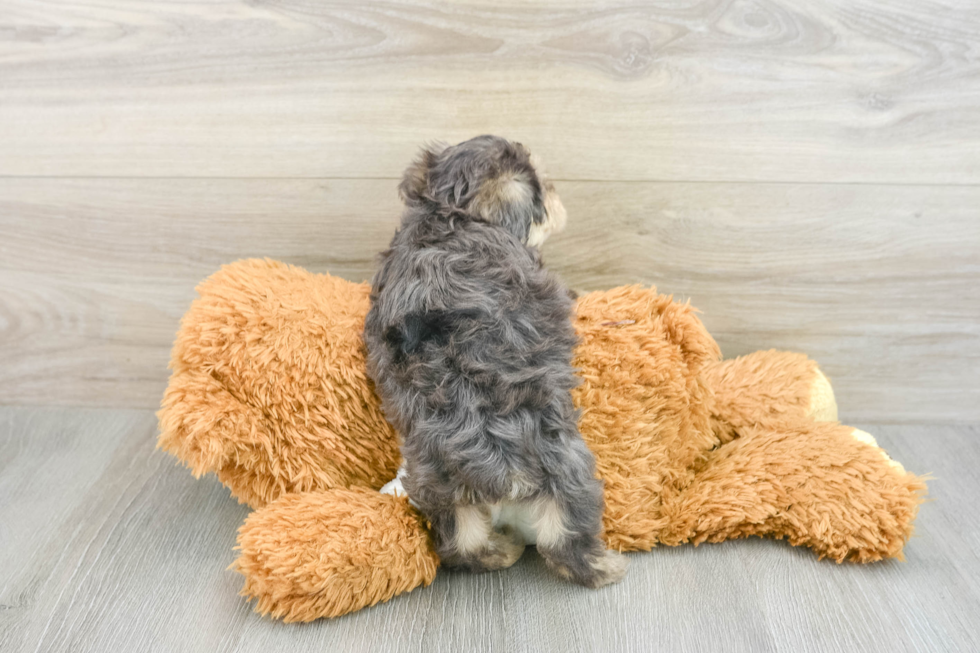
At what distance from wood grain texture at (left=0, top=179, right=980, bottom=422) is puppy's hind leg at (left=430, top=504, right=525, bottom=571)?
50cm

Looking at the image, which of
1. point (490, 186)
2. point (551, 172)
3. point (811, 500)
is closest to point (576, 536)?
point (811, 500)

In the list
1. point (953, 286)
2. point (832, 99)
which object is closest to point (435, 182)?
point (832, 99)

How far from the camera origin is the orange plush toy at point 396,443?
947 millimetres

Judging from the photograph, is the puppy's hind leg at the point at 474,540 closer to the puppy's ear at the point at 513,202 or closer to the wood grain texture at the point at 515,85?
the puppy's ear at the point at 513,202

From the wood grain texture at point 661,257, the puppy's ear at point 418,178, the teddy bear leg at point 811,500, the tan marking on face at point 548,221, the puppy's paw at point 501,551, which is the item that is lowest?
the puppy's paw at point 501,551

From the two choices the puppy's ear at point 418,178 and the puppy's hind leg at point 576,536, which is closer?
the puppy's hind leg at point 576,536

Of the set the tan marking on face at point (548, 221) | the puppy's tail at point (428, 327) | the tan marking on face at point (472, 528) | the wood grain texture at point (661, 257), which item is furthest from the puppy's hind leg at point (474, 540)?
the wood grain texture at point (661, 257)

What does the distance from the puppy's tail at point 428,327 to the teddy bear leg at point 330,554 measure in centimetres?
23

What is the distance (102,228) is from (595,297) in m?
0.92

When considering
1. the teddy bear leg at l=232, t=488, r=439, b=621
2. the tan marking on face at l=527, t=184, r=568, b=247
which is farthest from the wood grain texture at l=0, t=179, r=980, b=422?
the teddy bear leg at l=232, t=488, r=439, b=621

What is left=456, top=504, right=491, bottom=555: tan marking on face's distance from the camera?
2.94 ft

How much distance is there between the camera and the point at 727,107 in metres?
1.16

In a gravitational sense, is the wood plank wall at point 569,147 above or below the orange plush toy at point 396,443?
above

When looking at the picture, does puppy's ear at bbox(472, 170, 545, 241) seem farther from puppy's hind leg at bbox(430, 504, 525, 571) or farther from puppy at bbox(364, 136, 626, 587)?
puppy's hind leg at bbox(430, 504, 525, 571)
